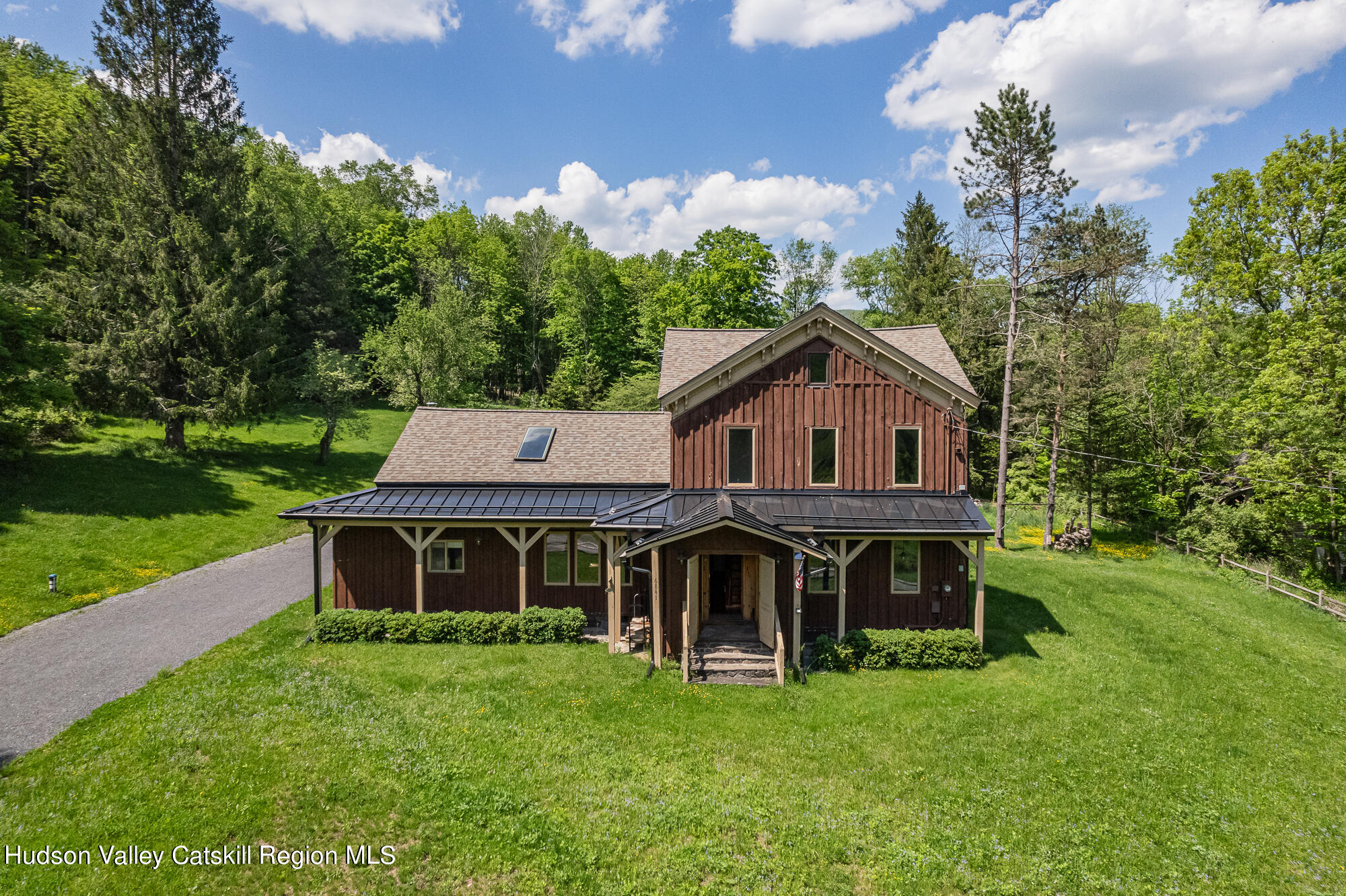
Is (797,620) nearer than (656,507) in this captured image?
Yes

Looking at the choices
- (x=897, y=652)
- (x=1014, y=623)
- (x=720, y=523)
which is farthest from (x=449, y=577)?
(x=1014, y=623)

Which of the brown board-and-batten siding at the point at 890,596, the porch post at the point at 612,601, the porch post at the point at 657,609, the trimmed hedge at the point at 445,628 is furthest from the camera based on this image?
the brown board-and-batten siding at the point at 890,596

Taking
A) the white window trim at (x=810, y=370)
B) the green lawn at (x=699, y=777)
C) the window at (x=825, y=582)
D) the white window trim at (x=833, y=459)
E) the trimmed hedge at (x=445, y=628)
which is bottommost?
the green lawn at (x=699, y=777)

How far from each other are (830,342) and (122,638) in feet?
64.2

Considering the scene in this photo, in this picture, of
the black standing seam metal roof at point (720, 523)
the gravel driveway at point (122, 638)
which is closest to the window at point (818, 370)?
the black standing seam metal roof at point (720, 523)

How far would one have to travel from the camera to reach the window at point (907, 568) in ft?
48.9

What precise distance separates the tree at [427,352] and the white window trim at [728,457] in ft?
82.4

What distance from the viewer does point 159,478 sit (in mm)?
24969

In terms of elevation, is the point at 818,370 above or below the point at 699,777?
above

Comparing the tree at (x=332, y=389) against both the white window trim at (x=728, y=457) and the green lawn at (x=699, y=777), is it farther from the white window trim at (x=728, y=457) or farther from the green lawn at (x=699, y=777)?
the white window trim at (x=728, y=457)

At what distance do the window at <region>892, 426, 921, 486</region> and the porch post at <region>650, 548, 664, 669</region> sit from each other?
701cm

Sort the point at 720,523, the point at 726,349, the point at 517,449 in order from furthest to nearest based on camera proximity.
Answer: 1. the point at 517,449
2. the point at 726,349
3. the point at 720,523

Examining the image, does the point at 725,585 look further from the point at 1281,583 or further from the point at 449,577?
the point at 1281,583

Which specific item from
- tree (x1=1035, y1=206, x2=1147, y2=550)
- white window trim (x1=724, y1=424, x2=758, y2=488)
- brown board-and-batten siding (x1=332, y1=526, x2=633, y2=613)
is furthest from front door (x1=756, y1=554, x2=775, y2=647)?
tree (x1=1035, y1=206, x2=1147, y2=550)
